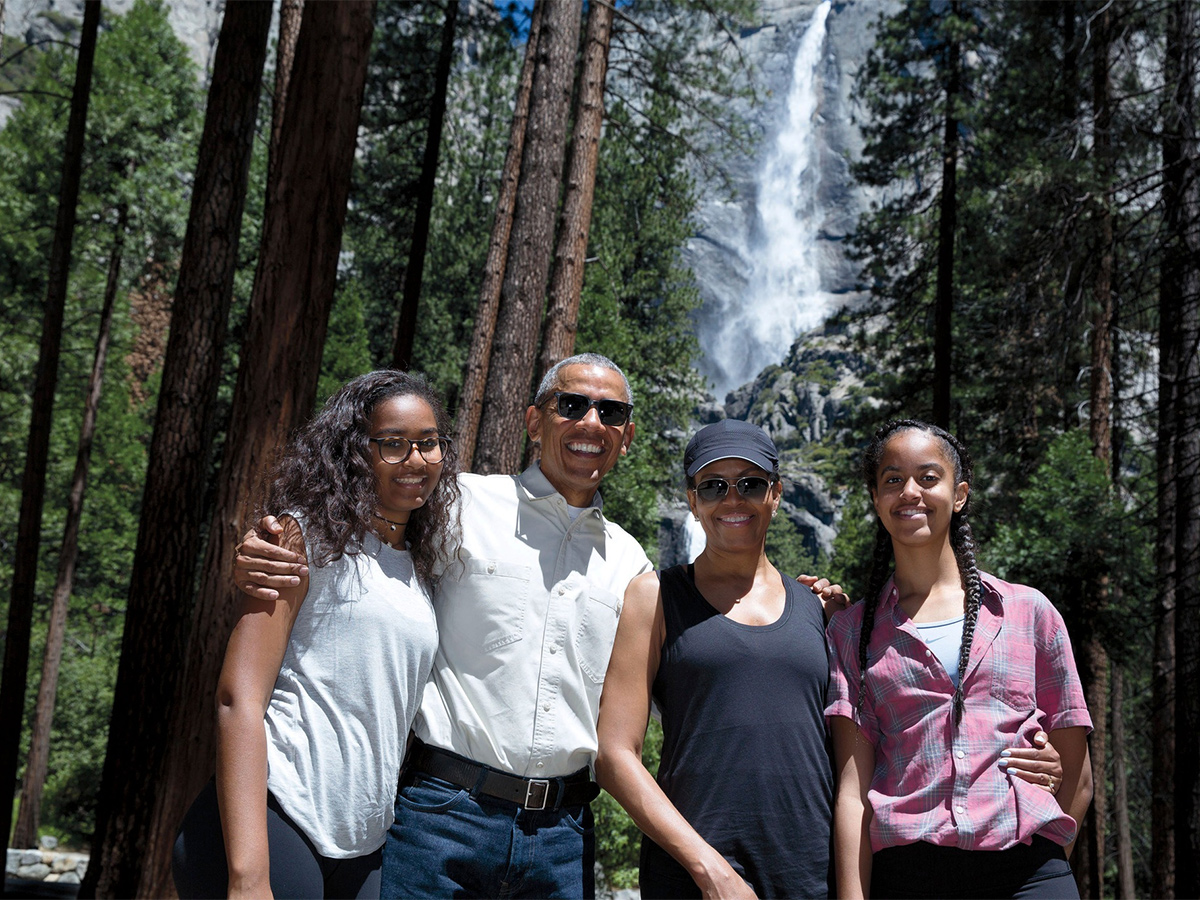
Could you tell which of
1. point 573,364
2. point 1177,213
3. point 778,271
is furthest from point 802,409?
point 573,364

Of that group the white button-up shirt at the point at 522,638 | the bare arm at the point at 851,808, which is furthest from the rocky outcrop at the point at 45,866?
the bare arm at the point at 851,808

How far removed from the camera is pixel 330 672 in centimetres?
212

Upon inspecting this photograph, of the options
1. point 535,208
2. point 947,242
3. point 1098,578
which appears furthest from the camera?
point 947,242

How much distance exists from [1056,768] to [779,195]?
93306 millimetres

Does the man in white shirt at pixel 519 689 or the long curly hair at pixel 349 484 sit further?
the man in white shirt at pixel 519 689

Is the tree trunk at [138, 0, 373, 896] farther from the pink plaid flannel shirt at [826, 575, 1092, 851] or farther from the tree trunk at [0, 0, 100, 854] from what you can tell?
the tree trunk at [0, 0, 100, 854]

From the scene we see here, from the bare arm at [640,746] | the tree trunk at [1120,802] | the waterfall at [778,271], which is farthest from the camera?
the waterfall at [778,271]

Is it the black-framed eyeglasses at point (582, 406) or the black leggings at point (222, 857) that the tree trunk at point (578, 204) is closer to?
the black-framed eyeglasses at point (582, 406)

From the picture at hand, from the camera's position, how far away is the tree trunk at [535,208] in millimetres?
7254

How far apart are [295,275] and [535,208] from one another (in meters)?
3.50

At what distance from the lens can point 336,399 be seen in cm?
241

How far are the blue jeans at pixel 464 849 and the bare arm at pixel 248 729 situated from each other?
0.45 metres

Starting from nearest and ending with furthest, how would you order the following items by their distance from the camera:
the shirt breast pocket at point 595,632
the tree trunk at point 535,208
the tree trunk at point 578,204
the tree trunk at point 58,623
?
the shirt breast pocket at point 595,632 → the tree trunk at point 535,208 → the tree trunk at point 578,204 → the tree trunk at point 58,623

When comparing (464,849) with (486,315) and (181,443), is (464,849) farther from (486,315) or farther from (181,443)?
(486,315)
